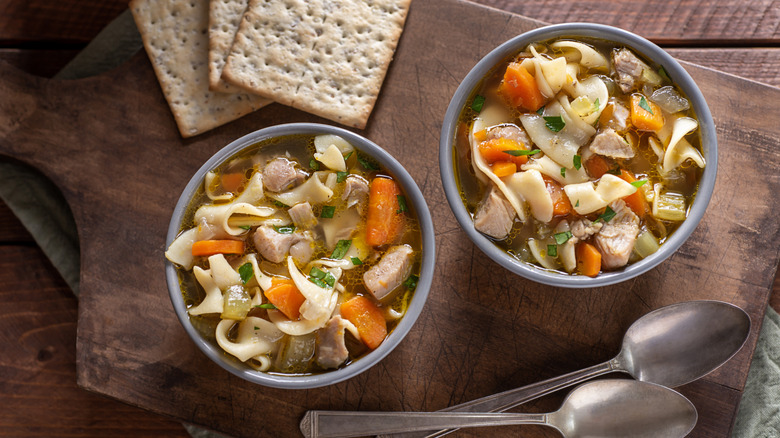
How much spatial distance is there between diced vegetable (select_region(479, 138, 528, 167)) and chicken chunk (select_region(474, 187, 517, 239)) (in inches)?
6.2

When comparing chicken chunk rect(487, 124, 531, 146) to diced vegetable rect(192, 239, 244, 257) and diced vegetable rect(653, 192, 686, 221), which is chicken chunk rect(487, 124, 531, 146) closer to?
diced vegetable rect(653, 192, 686, 221)

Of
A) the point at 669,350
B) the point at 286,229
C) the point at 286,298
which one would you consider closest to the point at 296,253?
the point at 286,229

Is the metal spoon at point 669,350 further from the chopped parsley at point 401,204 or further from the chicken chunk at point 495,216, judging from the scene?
the chopped parsley at point 401,204

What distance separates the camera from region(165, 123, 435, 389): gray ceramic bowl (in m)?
2.82

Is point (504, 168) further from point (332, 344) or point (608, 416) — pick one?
point (608, 416)

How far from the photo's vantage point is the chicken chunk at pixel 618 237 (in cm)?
280

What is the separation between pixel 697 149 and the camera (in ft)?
9.61

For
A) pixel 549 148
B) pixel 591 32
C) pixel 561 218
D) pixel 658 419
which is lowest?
pixel 658 419

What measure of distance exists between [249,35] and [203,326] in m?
1.68

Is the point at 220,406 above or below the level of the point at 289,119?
below

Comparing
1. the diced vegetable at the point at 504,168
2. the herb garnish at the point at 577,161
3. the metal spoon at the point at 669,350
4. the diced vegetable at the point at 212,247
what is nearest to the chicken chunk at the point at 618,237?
the herb garnish at the point at 577,161

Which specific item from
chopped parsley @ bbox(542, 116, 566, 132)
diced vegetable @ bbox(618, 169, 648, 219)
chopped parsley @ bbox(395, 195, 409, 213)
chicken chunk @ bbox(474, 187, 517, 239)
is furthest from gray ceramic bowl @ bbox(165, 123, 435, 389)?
diced vegetable @ bbox(618, 169, 648, 219)

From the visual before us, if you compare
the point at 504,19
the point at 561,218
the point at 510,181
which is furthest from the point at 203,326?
the point at 504,19

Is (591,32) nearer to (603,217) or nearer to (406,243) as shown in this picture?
(603,217)
